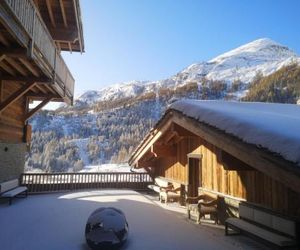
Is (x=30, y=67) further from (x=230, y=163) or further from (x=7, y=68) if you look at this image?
(x=230, y=163)

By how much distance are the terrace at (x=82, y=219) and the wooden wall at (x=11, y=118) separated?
2.28 meters

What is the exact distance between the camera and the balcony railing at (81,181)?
13.9 meters

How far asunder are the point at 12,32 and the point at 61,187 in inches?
388

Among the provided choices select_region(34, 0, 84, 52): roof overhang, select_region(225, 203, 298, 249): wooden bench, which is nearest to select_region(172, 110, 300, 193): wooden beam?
select_region(225, 203, 298, 249): wooden bench

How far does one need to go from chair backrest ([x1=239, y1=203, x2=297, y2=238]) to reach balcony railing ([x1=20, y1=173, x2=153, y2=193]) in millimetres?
8692

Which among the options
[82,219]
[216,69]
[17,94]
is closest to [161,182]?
[82,219]

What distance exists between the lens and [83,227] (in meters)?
7.99

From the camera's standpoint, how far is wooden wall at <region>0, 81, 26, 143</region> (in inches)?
419

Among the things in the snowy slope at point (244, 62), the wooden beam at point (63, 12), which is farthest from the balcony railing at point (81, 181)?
the snowy slope at point (244, 62)

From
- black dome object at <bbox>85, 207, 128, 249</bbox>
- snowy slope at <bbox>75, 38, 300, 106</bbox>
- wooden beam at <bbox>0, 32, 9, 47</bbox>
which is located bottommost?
black dome object at <bbox>85, 207, 128, 249</bbox>

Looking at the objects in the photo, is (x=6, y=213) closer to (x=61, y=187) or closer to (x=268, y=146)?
(x=61, y=187)

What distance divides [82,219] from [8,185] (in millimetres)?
4053

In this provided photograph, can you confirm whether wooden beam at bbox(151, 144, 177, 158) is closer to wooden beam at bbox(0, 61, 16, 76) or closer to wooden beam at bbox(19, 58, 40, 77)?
wooden beam at bbox(19, 58, 40, 77)

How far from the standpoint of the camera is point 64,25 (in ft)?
43.2
